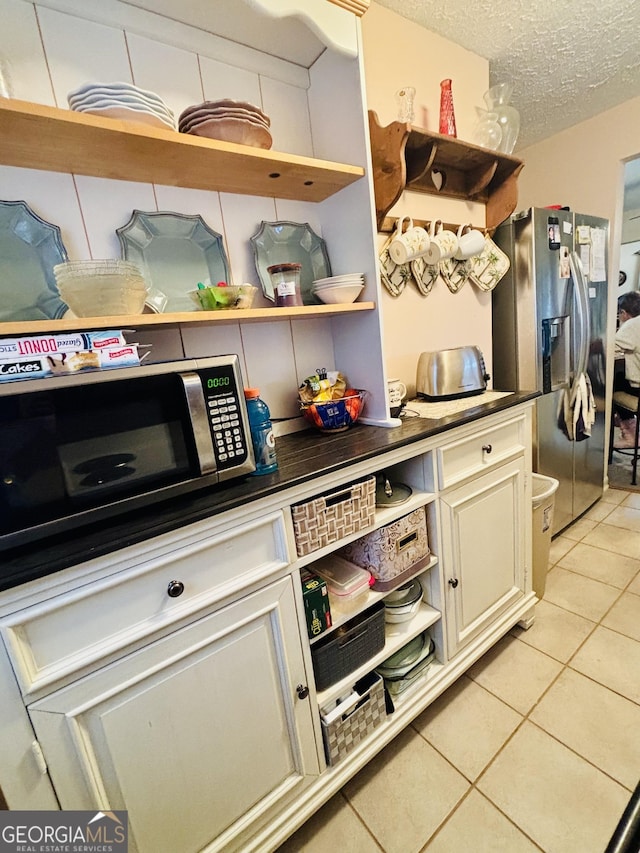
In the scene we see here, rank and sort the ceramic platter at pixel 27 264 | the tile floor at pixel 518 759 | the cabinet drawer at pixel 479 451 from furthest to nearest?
the cabinet drawer at pixel 479 451 → the tile floor at pixel 518 759 → the ceramic platter at pixel 27 264

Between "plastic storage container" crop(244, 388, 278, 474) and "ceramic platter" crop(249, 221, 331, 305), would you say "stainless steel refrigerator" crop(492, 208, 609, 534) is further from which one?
"plastic storage container" crop(244, 388, 278, 474)

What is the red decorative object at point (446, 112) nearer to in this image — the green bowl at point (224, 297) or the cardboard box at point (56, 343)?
the green bowl at point (224, 297)

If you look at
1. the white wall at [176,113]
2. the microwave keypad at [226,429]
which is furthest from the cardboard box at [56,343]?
the white wall at [176,113]

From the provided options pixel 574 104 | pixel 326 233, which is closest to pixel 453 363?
pixel 326 233

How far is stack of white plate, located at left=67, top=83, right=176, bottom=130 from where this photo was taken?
790mm

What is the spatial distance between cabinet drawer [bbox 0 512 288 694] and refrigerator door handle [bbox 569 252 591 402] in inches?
80.9

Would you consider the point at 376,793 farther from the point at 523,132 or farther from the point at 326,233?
the point at 523,132

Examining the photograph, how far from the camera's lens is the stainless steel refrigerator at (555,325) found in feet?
6.24

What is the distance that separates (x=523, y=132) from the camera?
8.21 feet

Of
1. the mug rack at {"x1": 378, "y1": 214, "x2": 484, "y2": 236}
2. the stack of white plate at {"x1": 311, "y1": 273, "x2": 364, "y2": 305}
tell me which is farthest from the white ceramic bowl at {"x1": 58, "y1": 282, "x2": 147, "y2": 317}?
the mug rack at {"x1": 378, "y1": 214, "x2": 484, "y2": 236}

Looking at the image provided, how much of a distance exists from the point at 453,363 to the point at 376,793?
1428 mm

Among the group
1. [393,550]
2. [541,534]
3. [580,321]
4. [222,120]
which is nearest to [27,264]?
[222,120]

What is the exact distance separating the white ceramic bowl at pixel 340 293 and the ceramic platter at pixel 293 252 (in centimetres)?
9

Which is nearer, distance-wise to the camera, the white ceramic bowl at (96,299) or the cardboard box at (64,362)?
the cardboard box at (64,362)
